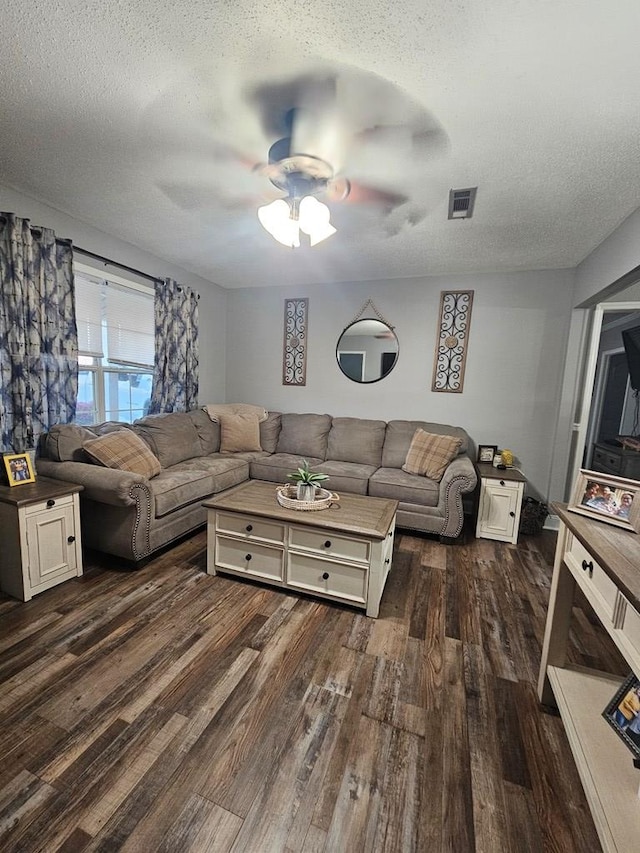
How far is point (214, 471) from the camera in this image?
319 centimetres

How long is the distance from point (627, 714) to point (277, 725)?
119 cm

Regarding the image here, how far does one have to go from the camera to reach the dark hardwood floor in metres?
1.06

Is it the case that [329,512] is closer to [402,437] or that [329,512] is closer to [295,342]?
[402,437]

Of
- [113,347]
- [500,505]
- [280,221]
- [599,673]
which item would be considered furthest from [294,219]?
[500,505]

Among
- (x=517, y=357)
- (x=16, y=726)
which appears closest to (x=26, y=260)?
(x=16, y=726)

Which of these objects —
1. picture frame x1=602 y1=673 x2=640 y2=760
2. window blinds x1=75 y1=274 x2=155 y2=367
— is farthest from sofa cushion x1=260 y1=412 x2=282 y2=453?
picture frame x1=602 y1=673 x2=640 y2=760

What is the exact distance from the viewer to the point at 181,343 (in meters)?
3.80

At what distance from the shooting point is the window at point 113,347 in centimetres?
300

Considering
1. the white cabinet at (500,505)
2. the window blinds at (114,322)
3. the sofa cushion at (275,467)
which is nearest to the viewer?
the window blinds at (114,322)

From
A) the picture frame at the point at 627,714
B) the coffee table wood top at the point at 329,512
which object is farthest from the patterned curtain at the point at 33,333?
the picture frame at the point at 627,714

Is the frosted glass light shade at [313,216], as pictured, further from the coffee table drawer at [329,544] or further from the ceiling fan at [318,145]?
the coffee table drawer at [329,544]

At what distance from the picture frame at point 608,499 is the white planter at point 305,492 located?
1450 millimetres

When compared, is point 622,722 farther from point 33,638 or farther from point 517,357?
point 517,357

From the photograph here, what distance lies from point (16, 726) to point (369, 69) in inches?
110
